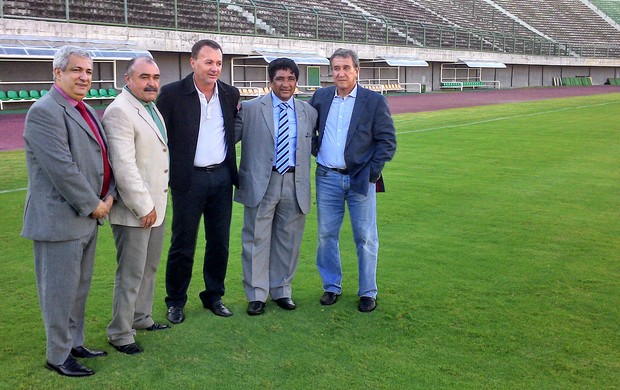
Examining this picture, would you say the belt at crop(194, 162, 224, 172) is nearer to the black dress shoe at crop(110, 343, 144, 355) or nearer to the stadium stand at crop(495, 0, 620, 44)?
the black dress shoe at crop(110, 343, 144, 355)

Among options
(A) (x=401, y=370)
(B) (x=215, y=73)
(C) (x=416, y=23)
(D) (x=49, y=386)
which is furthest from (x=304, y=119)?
(C) (x=416, y=23)

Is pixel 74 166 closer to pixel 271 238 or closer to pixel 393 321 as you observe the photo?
pixel 271 238

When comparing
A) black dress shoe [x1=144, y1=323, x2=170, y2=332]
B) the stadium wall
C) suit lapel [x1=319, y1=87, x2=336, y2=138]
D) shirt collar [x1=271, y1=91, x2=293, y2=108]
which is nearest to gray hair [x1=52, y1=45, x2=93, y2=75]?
shirt collar [x1=271, y1=91, x2=293, y2=108]

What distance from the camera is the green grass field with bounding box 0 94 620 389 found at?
12.9 ft

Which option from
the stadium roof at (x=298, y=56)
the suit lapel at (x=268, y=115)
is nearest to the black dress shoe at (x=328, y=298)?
the suit lapel at (x=268, y=115)

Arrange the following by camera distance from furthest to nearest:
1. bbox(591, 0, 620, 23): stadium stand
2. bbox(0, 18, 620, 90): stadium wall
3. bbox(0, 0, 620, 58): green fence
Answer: bbox(591, 0, 620, 23): stadium stand, bbox(0, 0, 620, 58): green fence, bbox(0, 18, 620, 90): stadium wall

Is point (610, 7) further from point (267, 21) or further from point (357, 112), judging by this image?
point (357, 112)

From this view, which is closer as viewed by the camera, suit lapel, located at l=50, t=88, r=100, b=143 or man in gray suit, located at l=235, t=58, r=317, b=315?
suit lapel, located at l=50, t=88, r=100, b=143

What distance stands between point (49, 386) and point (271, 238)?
1969 millimetres

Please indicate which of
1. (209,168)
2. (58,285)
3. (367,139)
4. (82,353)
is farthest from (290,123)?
(82,353)

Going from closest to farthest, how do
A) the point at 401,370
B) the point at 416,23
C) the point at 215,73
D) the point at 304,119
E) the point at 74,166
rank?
1. the point at 74,166
2. the point at 401,370
3. the point at 215,73
4. the point at 304,119
5. the point at 416,23

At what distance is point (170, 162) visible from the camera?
4.63 metres

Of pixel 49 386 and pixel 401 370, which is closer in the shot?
pixel 49 386

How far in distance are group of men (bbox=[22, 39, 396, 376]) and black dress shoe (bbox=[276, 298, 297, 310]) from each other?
0.04ft
